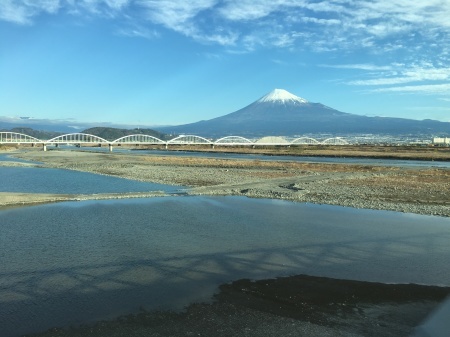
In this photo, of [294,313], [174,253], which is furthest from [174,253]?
[294,313]

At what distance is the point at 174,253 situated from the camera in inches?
380

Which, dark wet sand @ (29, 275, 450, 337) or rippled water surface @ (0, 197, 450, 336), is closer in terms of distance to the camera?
dark wet sand @ (29, 275, 450, 337)

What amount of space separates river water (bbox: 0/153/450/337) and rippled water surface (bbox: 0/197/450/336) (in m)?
0.02

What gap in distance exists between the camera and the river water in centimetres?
683

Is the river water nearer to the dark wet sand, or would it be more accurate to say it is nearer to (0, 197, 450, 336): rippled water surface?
(0, 197, 450, 336): rippled water surface

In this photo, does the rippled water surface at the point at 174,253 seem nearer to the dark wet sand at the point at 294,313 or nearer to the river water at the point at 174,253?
the river water at the point at 174,253

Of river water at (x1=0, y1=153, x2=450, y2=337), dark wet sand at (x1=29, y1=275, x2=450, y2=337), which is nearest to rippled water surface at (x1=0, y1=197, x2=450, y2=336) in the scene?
river water at (x1=0, y1=153, x2=450, y2=337)

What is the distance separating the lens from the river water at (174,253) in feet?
22.4

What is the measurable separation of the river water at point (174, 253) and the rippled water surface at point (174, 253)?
0.9 inches

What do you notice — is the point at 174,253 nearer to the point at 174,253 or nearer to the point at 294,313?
the point at 174,253

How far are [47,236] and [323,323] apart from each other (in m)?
8.09

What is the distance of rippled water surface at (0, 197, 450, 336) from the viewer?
685 centimetres

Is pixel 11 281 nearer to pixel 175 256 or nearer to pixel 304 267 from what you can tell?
pixel 175 256

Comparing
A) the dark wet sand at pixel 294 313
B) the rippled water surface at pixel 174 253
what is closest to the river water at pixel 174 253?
the rippled water surface at pixel 174 253
